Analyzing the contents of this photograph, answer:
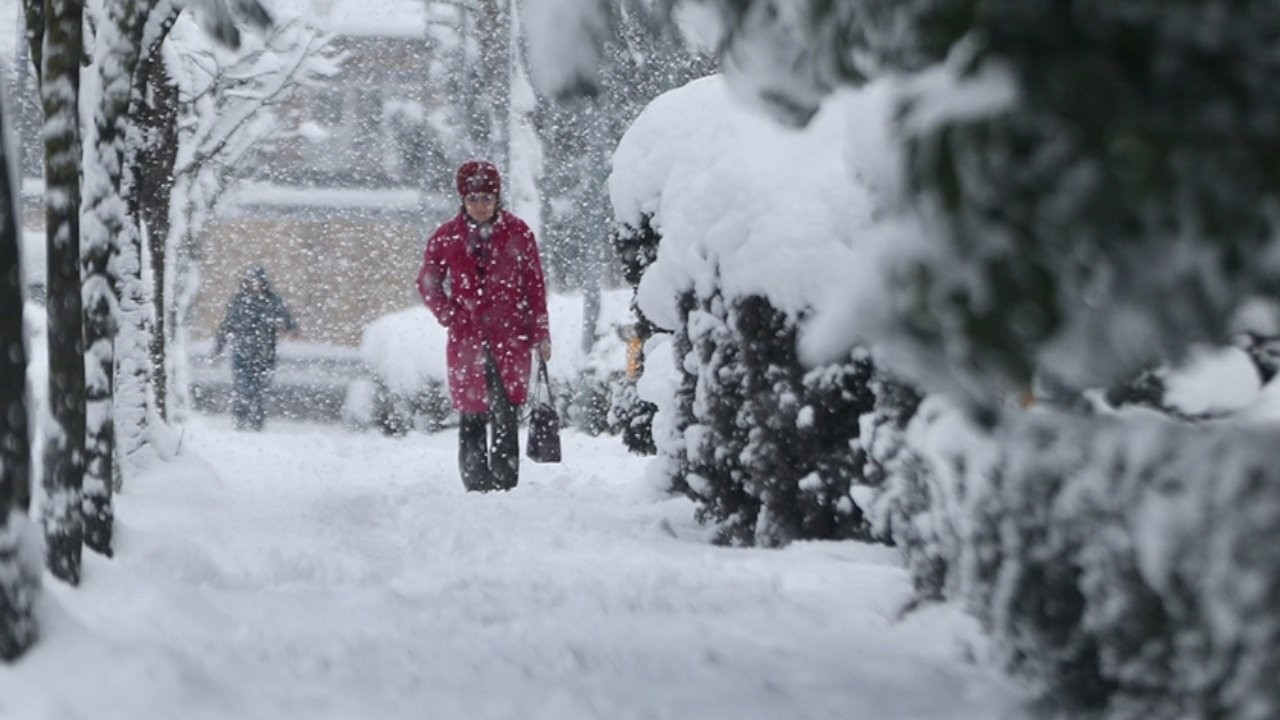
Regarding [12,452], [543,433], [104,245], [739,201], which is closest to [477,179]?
[543,433]

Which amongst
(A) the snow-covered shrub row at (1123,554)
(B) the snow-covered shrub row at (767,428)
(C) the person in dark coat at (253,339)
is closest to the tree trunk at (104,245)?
(B) the snow-covered shrub row at (767,428)

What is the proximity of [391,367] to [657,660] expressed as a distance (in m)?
14.5

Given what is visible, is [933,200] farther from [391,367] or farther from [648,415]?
[391,367]

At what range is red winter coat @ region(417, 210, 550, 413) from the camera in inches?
343

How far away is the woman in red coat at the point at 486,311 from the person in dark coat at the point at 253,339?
35.4 feet

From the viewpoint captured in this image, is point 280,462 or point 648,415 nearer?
point 648,415

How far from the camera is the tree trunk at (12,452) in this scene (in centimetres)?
316

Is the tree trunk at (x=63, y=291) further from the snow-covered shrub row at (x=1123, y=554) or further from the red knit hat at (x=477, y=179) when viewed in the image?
the red knit hat at (x=477, y=179)

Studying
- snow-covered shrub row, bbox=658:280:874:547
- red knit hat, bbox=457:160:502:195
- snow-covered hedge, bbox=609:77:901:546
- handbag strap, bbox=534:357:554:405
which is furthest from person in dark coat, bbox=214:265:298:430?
snow-covered shrub row, bbox=658:280:874:547

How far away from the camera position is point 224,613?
13.4ft

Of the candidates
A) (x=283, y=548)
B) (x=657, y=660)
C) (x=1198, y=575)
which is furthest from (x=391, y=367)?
(x=1198, y=575)

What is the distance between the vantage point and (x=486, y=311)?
8734mm

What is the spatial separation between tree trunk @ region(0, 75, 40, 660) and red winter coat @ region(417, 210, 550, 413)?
539 centimetres

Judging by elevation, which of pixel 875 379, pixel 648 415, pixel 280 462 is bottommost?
pixel 280 462
